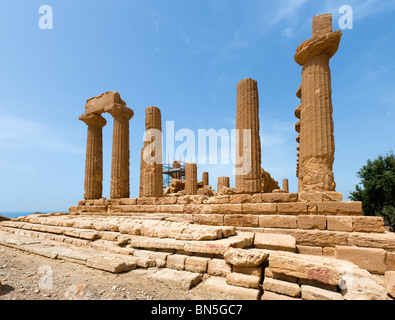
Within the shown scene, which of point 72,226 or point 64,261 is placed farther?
point 72,226

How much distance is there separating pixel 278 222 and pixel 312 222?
0.88m

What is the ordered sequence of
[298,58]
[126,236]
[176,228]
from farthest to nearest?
[298,58] → [126,236] → [176,228]

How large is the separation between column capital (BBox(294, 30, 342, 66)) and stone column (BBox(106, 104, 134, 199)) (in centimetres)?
965

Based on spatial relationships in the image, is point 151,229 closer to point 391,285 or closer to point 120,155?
point 391,285

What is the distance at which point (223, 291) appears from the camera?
340 cm

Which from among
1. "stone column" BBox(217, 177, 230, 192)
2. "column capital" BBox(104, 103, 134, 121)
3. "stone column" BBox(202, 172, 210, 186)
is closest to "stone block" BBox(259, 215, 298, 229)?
"column capital" BBox(104, 103, 134, 121)

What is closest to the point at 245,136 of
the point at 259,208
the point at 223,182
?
the point at 259,208

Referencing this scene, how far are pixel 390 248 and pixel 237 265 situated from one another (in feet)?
11.2

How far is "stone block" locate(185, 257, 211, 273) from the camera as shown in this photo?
4.21m

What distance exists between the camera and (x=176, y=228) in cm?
584

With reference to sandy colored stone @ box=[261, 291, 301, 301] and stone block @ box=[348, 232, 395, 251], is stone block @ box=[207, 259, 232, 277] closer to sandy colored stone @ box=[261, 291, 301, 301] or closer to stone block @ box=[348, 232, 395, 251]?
sandy colored stone @ box=[261, 291, 301, 301]

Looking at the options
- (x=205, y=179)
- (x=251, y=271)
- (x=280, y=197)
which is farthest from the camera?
(x=205, y=179)
